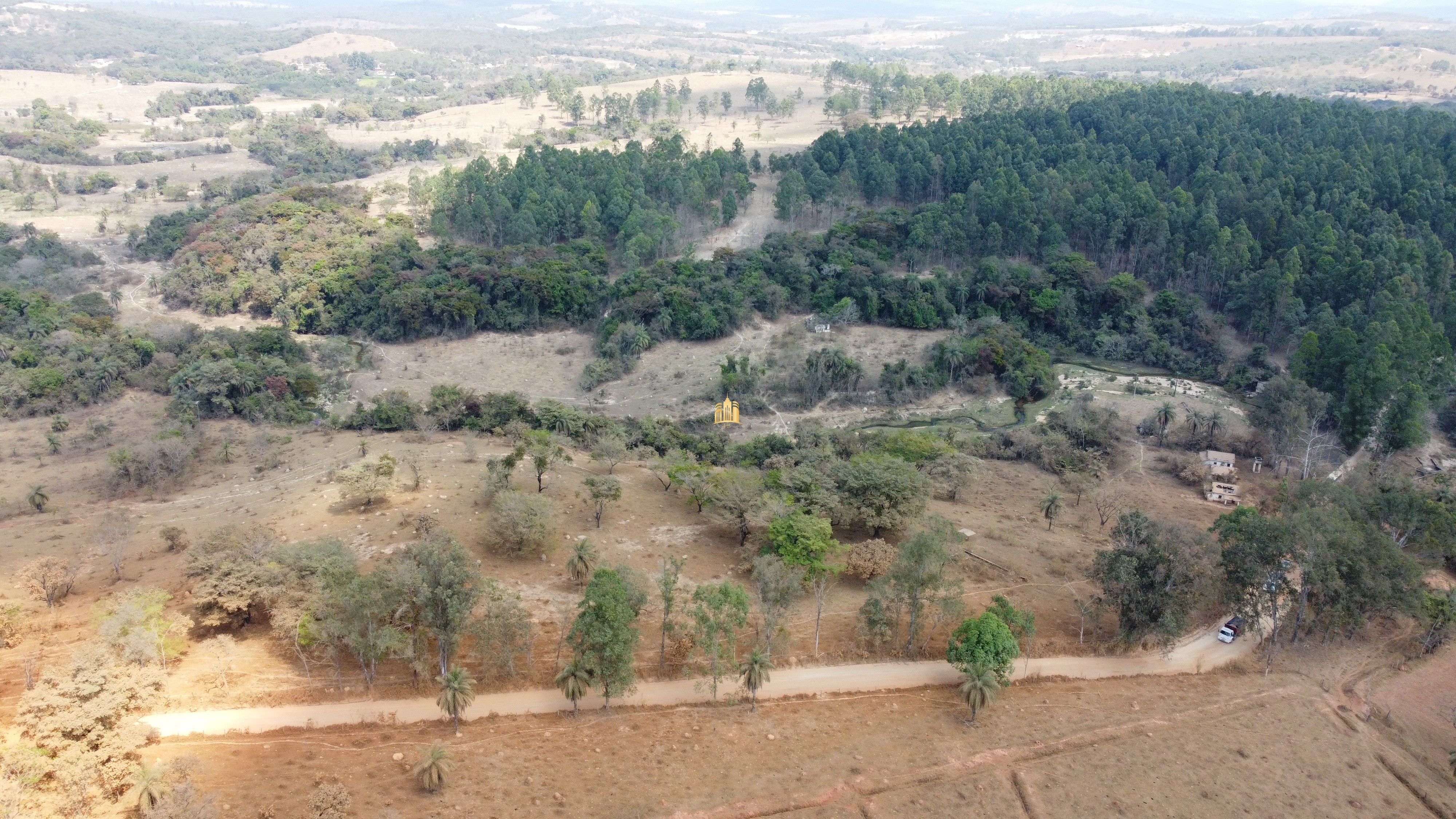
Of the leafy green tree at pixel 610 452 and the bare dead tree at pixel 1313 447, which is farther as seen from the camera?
the bare dead tree at pixel 1313 447

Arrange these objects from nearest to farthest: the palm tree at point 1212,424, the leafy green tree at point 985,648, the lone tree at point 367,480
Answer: the leafy green tree at point 985,648 → the lone tree at point 367,480 → the palm tree at point 1212,424

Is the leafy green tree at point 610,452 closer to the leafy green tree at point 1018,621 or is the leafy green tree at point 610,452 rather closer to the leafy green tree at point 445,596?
the leafy green tree at point 445,596

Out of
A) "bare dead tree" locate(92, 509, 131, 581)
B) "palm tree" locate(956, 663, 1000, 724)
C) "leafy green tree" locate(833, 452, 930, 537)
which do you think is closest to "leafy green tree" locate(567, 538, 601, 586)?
"leafy green tree" locate(833, 452, 930, 537)

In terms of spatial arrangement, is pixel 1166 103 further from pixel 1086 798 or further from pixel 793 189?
pixel 1086 798

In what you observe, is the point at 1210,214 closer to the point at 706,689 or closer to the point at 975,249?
the point at 975,249

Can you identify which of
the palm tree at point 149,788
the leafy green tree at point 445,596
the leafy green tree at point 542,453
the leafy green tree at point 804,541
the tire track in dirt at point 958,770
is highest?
the leafy green tree at point 445,596

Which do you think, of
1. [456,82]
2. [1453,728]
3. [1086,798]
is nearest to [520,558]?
[1086,798]

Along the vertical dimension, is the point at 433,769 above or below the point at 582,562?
above

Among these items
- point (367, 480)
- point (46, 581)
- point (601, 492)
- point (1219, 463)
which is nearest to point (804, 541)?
point (601, 492)

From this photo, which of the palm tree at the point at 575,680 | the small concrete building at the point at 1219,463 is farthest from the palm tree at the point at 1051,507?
the palm tree at the point at 575,680
